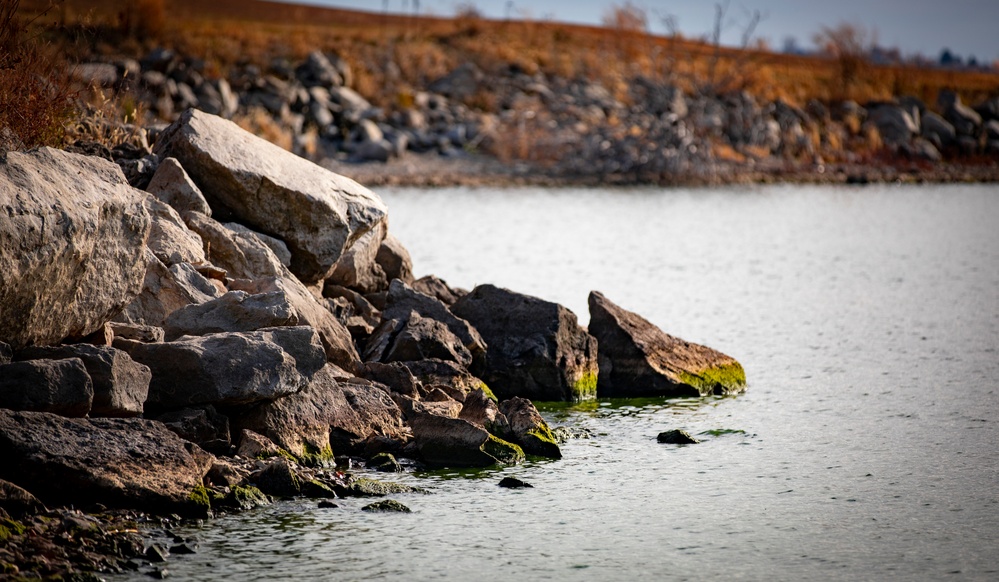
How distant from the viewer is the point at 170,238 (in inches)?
445

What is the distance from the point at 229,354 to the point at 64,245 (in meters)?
1.55

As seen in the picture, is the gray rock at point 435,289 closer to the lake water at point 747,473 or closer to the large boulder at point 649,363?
the large boulder at point 649,363

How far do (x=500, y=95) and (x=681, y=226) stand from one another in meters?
21.1

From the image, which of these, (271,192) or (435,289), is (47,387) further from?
(435,289)

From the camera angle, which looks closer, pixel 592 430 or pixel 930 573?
pixel 930 573

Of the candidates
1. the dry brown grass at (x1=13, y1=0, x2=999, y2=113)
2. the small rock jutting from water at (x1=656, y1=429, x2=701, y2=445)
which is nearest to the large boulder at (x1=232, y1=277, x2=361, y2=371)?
the small rock jutting from water at (x1=656, y1=429, x2=701, y2=445)

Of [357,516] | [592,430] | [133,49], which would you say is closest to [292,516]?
[357,516]

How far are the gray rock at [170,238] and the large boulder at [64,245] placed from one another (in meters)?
1.16

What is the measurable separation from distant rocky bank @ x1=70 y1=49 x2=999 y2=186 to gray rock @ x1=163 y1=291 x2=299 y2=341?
26.2m

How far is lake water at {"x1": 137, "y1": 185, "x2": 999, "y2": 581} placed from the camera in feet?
26.2

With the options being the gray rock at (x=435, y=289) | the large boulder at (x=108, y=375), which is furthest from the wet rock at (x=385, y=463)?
the gray rock at (x=435, y=289)

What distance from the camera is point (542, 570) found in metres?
7.83

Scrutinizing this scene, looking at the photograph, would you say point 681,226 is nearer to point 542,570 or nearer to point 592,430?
point 592,430

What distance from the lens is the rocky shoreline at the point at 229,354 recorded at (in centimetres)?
816
